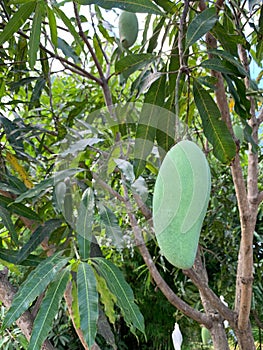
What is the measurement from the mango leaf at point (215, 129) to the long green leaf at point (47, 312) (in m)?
0.25

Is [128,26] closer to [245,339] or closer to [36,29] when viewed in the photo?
[36,29]

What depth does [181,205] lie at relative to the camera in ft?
1.57

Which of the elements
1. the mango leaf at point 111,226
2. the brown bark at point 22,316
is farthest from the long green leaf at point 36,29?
the brown bark at point 22,316

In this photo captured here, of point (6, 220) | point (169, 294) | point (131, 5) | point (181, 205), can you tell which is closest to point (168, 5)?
point (131, 5)

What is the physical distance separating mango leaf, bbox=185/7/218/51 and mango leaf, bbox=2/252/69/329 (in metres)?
0.33

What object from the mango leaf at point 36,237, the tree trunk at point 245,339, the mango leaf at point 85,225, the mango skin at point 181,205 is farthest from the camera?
the tree trunk at point 245,339

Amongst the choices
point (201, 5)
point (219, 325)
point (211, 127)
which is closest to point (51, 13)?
point (201, 5)

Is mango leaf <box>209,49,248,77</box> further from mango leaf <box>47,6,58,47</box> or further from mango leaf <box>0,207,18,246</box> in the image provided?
mango leaf <box>0,207,18,246</box>

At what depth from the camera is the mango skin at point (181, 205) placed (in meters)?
0.48

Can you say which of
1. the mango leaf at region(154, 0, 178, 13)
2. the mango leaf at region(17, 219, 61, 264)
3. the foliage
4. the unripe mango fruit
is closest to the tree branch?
the foliage

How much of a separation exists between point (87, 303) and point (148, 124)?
0.23 meters

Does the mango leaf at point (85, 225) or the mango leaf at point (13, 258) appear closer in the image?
the mango leaf at point (85, 225)

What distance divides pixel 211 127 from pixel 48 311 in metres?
0.30

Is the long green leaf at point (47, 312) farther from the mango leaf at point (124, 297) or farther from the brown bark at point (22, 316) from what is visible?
the brown bark at point (22, 316)
